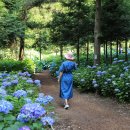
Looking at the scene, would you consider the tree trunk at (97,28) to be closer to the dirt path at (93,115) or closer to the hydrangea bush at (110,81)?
the hydrangea bush at (110,81)

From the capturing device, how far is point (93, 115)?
9008 millimetres

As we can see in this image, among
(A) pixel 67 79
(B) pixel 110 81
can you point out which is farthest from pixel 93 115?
(B) pixel 110 81

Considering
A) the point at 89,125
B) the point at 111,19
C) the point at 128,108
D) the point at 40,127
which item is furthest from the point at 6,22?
the point at 40,127

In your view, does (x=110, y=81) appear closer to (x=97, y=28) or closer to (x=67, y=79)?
(x=67, y=79)

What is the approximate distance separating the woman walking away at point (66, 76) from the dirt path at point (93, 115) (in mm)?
370

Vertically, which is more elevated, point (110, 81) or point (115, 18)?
point (115, 18)

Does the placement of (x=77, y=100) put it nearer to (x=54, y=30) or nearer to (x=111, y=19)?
(x=111, y=19)

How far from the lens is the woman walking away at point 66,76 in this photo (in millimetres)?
10062

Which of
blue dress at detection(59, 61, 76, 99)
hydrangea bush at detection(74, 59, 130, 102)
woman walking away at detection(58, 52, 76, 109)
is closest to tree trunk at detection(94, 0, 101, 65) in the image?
hydrangea bush at detection(74, 59, 130, 102)

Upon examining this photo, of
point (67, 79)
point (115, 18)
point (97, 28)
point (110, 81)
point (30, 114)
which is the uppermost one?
point (115, 18)

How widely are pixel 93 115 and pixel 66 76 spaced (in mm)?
1741

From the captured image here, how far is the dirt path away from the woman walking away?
1.21 ft

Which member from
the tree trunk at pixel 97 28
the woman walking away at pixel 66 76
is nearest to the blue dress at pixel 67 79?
the woman walking away at pixel 66 76

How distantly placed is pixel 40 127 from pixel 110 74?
28.5 feet
